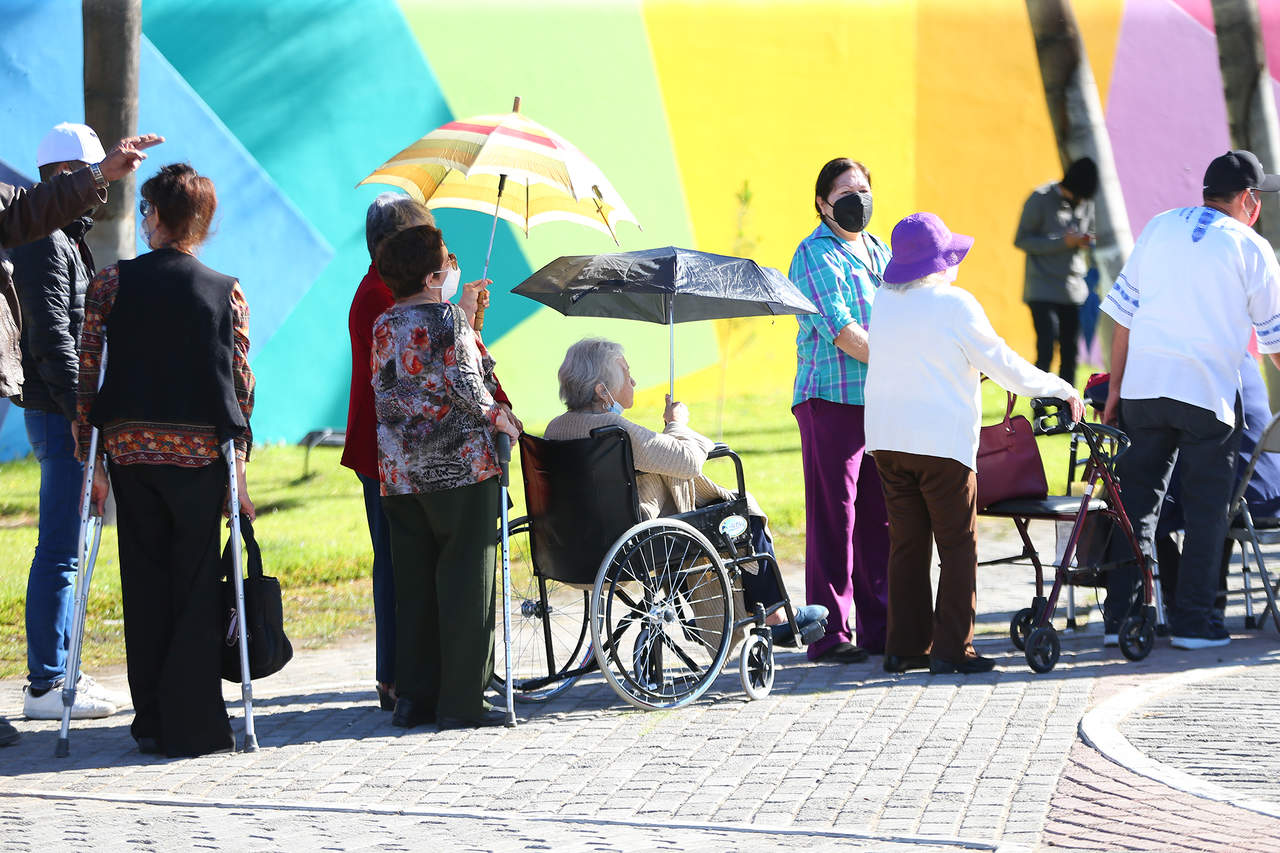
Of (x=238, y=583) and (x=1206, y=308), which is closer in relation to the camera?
(x=238, y=583)

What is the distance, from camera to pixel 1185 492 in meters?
6.69

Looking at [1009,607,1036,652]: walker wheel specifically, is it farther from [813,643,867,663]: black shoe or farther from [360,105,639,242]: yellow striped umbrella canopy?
[360,105,639,242]: yellow striped umbrella canopy

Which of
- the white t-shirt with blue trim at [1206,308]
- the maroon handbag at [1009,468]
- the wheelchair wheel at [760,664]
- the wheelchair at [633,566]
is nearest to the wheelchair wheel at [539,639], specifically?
the wheelchair at [633,566]

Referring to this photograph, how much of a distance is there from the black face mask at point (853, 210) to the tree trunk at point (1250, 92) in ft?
17.6

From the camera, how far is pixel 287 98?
10555 mm

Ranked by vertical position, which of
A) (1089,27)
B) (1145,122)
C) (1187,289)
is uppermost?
(1089,27)

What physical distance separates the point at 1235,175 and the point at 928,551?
6.89ft

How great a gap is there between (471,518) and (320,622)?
282 centimetres

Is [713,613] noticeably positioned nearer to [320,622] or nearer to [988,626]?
[988,626]

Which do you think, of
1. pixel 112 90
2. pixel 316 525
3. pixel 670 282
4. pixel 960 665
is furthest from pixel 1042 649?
pixel 112 90

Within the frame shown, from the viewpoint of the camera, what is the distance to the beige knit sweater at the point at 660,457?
5828 millimetres

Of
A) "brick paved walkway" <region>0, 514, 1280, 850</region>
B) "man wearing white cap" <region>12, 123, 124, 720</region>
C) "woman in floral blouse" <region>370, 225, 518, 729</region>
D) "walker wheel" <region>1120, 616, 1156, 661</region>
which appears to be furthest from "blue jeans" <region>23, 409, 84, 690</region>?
"walker wheel" <region>1120, 616, 1156, 661</region>

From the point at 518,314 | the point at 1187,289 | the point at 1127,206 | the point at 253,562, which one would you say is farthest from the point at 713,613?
the point at 1127,206

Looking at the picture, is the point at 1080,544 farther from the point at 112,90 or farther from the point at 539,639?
the point at 112,90
